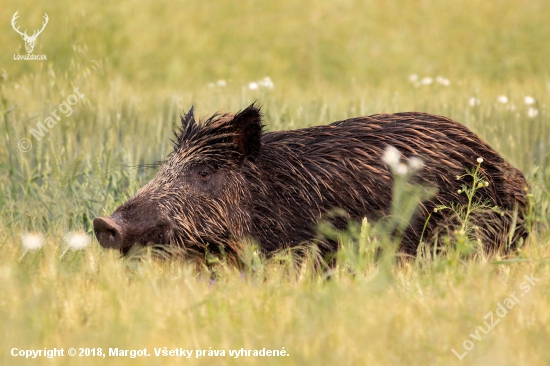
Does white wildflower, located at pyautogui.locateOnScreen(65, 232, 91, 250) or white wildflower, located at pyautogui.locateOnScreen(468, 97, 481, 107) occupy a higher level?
white wildflower, located at pyautogui.locateOnScreen(468, 97, 481, 107)

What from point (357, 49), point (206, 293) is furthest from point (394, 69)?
point (206, 293)

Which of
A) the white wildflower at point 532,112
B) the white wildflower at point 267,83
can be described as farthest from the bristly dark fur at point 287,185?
the white wildflower at point 267,83

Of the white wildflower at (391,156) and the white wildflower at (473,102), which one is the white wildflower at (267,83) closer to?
the white wildflower at (473,102)

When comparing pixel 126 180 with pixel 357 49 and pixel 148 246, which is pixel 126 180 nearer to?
pixel 148 246

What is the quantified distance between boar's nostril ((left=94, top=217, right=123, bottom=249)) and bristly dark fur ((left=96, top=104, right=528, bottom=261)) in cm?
11

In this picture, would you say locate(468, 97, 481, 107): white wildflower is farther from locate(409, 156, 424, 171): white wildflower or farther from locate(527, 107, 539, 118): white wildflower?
locate(409, 156, 424, 171): white wildflower

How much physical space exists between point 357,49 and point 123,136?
265 inches

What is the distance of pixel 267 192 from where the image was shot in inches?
Result: 187

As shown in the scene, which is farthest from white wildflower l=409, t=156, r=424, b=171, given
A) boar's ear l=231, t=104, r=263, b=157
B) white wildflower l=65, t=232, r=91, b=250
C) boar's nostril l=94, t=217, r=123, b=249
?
white wildflower l=65, t=232, r=91, b=250

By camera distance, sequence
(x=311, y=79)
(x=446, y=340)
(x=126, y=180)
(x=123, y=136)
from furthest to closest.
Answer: (x=311, y=79) < (x=123, y=136) < (x=126, y=180) < (x=446, y=340)

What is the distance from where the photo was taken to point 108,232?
427cm

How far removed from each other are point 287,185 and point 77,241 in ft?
4.15

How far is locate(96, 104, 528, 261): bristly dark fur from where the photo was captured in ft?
15.1

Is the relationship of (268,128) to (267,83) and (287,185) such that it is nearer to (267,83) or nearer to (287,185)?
(267,83)
